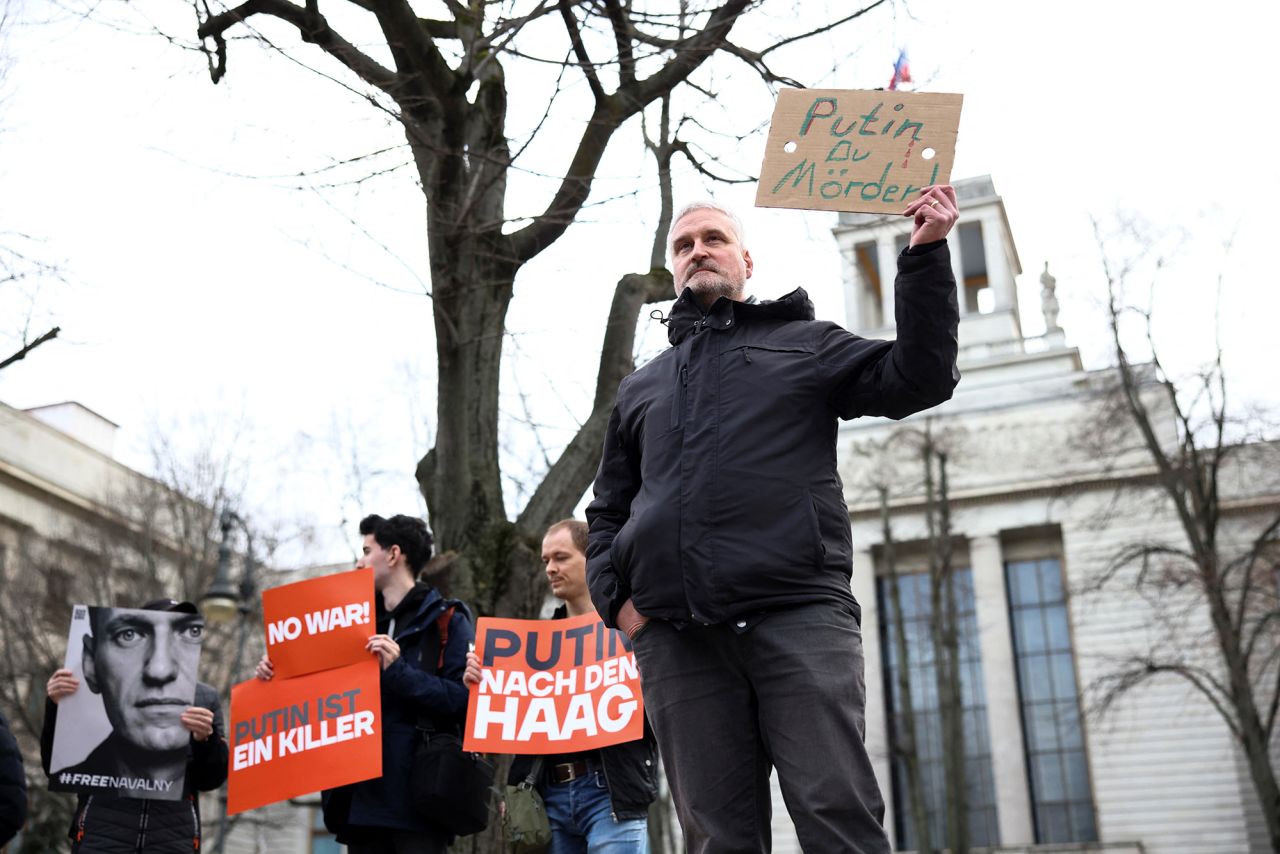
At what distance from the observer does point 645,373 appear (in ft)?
11.7

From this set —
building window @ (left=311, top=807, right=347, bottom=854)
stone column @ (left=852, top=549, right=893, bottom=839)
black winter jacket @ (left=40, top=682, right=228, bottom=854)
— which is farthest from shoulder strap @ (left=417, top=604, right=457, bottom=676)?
building window @ (left=311, top=807, right=347, bottom=854)

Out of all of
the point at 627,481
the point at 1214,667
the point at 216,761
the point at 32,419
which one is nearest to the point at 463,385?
the point at 216,761

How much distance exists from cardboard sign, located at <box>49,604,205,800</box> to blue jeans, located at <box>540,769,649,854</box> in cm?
198

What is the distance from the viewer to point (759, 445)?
3.14 meters

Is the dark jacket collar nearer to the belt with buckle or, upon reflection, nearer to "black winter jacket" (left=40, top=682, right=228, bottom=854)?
the belt with buckle

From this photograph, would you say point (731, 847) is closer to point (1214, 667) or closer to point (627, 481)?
point (627, 481)

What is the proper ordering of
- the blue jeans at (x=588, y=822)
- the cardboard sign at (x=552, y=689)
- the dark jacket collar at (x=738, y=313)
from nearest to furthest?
the dark jacket collar at (x=738, y=313)
the blue jeans at (x=588, y=822)
the cardboard sign at (x=552, y=689)

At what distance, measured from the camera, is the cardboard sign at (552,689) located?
5.26 metres

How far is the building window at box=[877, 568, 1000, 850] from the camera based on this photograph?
36438 mm

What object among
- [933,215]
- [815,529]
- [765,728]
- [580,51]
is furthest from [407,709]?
[580,51]

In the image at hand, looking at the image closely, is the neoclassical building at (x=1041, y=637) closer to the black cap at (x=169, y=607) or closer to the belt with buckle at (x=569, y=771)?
the black cap at (x=169, y=607)

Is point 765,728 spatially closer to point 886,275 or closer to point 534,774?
point 534,774

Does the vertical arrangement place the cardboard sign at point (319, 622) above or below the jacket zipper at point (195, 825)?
above

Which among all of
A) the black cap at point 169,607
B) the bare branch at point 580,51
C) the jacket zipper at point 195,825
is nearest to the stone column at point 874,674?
the bare branch at point 580,51
